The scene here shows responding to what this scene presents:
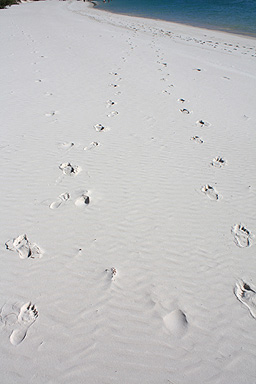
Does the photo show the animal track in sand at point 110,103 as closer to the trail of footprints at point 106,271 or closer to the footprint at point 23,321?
the trail of footprints at point 106,271

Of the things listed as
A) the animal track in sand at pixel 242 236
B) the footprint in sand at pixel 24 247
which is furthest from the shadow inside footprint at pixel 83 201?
the animal track in sand at pixel 242 236

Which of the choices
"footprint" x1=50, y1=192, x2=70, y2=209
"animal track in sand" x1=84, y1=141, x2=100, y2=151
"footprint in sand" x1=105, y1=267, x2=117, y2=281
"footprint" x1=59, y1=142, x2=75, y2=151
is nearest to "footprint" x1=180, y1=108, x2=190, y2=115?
"animal track in sand" x1=84, y1=141, x2=100, y2=151

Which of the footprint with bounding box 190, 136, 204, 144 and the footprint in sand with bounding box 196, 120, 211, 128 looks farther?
the footprint in sand with bounding box 196, 120, 211, 128

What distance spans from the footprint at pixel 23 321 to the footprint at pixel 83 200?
135 cm

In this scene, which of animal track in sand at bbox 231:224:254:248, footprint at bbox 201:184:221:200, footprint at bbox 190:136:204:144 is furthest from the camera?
footprint at bbox 190:136:204:144

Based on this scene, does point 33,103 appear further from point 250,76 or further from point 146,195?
point 250,76

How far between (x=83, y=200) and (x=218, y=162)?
8.36 feet

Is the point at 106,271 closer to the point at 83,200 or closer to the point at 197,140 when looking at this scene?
the point at 83,200

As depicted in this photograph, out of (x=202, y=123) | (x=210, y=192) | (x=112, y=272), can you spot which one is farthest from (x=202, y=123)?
(x=112, y=272)

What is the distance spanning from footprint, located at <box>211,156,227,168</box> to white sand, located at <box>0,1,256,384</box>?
4 cm

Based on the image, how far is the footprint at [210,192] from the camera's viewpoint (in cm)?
342

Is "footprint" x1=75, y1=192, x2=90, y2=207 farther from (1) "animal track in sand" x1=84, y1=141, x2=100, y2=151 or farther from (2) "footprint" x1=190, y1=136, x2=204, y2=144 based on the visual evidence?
(2) "footprint" x1=190, y1=136, x2=204, y2=144

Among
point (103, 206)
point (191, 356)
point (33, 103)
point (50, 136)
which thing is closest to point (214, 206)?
point (103, 206)

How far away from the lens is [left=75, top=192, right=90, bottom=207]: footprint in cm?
312
